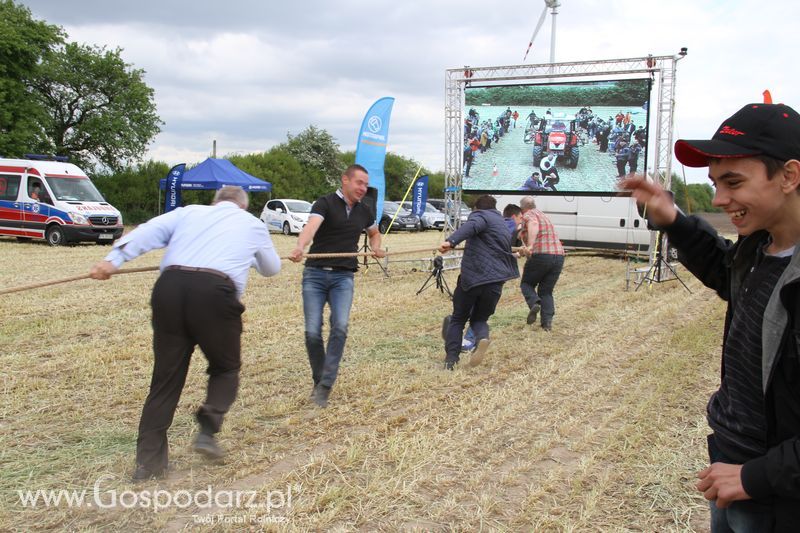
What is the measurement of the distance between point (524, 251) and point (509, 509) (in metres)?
5.08

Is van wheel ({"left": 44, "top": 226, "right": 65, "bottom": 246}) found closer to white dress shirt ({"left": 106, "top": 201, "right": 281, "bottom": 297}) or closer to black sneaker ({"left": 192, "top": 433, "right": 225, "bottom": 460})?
white dress shirt ({"left": 106, "top": 201, "right": 281, "bottom": 297})

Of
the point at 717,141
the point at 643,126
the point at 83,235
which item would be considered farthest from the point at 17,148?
the point at 717,141

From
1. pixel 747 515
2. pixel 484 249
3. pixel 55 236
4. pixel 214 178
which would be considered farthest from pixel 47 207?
pixel 747 515

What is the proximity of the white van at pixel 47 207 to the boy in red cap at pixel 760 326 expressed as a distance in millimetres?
18958

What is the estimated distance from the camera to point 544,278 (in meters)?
8.74

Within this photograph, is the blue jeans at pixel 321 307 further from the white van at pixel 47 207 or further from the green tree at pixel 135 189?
the green tree at pixel 135 189

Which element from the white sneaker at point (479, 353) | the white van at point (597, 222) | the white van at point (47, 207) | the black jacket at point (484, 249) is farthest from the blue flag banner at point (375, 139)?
the white van at point (47, 207)

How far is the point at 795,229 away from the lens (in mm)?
1594

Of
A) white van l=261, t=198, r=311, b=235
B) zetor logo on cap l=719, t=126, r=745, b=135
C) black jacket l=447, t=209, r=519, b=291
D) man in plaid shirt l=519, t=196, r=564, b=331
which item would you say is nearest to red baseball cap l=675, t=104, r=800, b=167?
zetor logo on cap l=719, t=126, r=745, b=135

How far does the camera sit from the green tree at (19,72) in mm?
26188

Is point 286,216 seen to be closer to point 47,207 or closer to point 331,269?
point 47,207

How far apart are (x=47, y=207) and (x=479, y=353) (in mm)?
15880

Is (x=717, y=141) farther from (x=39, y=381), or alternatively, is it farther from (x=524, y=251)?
(x=524, y=251)

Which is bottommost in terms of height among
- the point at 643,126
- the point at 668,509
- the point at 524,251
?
the point at 668,509
